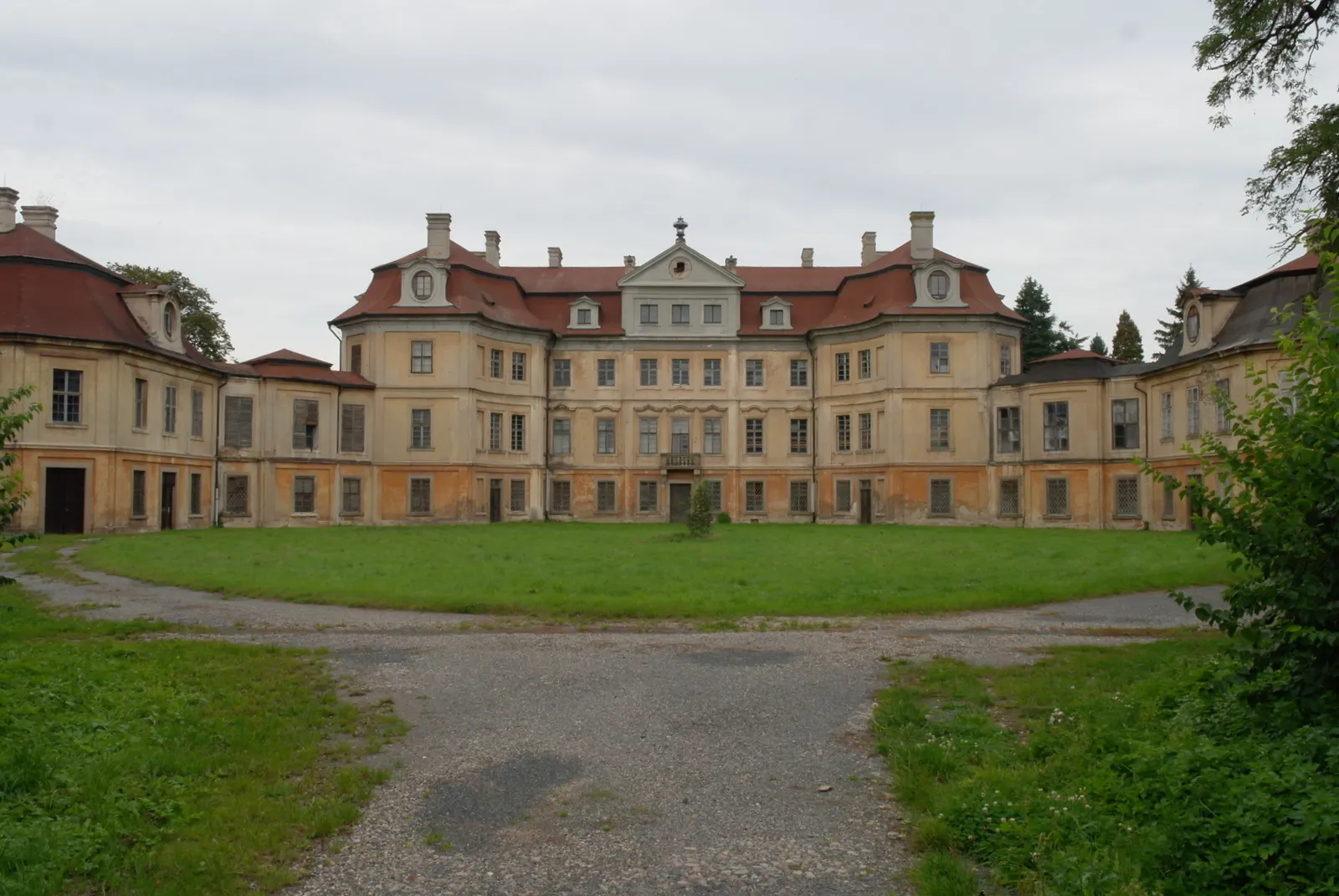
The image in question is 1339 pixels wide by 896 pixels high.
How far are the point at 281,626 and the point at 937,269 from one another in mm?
36500

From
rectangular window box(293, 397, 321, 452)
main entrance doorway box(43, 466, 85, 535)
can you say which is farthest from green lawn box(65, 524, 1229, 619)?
rectangular window box(293, 397, 321, 452)

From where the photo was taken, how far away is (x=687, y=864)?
5.36 meters

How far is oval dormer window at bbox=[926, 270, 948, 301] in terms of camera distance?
43.5 metres

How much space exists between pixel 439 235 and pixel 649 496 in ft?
52.7

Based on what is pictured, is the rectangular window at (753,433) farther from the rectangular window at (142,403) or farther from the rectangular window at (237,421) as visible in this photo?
the rectangular window at (142,403)

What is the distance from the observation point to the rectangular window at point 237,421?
130ft

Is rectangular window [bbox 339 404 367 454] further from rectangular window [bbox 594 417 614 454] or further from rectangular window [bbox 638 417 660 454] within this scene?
rectangular window [bbox 638 417 660 454]

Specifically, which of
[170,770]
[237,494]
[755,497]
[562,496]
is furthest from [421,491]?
[170,770]

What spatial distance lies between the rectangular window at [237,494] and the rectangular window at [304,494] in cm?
181

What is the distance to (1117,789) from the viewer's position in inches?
225

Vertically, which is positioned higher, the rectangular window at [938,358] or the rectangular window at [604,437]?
the rectangular window at [938,358]

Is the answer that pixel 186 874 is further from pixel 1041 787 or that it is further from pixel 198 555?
pixel 198 555

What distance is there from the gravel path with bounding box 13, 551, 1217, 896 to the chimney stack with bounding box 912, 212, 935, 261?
110ft

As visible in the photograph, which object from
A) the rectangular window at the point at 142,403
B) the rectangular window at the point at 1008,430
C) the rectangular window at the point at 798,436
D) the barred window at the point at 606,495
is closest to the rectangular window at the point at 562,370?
the barred window at the point at 606,495
